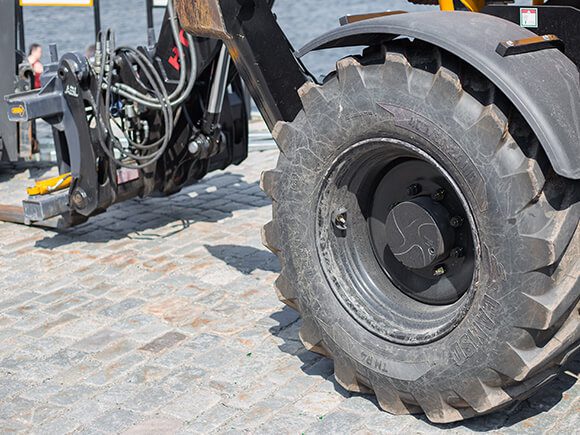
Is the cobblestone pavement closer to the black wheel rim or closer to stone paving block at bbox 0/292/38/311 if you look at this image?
stone paving block at bbox 0/292/38/311

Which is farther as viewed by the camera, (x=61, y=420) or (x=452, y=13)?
(x=61, y=420)

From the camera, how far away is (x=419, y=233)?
3734 millimetres

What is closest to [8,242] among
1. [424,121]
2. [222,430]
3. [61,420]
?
[61,420]

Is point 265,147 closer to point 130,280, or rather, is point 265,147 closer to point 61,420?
point 130,280

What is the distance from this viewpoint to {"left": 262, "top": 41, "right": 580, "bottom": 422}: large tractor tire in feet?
10.7

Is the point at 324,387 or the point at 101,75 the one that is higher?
the point at 101,75

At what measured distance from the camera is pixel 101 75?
19.6ft

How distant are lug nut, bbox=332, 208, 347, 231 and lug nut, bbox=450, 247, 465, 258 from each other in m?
0.47

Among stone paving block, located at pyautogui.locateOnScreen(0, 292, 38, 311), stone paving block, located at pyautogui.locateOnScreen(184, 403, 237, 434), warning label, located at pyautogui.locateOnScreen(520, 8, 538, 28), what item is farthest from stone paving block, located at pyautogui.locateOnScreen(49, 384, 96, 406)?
warning label, located at pyautogui.locateOnScreen(520, 8, 538, 28)

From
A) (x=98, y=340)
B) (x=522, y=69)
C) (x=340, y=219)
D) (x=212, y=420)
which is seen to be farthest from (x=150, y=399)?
(x=522, y=69)

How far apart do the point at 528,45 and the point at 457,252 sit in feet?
2.78

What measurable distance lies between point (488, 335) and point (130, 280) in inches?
104

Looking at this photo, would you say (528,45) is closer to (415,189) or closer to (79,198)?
(415,189)

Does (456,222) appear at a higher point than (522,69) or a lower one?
lower
